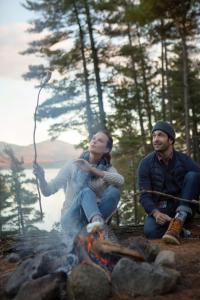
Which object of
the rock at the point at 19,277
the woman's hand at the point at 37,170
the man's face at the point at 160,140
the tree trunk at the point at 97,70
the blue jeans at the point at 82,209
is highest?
the tree trunk at the point at 97,70

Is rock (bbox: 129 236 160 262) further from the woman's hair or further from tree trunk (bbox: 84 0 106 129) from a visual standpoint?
tree trunk (bbox: 84 0 106 129)

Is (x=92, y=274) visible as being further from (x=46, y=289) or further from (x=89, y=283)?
(x=46, y=289)

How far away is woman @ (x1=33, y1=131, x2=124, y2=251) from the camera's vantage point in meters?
4.20

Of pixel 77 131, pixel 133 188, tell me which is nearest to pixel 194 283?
pixel 77 131

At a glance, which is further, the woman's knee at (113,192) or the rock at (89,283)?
the woman's knee at (113,192)

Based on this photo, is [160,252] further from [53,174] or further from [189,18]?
[189,18]

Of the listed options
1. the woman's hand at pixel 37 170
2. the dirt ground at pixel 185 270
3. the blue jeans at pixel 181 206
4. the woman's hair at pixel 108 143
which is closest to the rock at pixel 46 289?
the dirt ground at pixel 185 270

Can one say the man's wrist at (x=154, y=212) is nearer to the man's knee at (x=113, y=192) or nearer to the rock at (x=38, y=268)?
the man's knee at (x=113, y=192)

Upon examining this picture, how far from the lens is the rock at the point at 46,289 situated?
262cm

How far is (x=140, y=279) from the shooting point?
9.19 ft

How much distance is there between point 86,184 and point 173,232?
1270 millimetres

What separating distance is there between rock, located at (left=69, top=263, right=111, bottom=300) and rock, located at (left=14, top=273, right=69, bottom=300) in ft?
0.29

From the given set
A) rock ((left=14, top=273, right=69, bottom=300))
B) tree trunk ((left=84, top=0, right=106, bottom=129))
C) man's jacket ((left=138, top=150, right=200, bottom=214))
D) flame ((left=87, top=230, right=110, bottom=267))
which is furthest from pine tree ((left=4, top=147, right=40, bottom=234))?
rock ((left=14, top=273, right=69, bottom=300))

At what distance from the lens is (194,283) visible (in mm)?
2975
